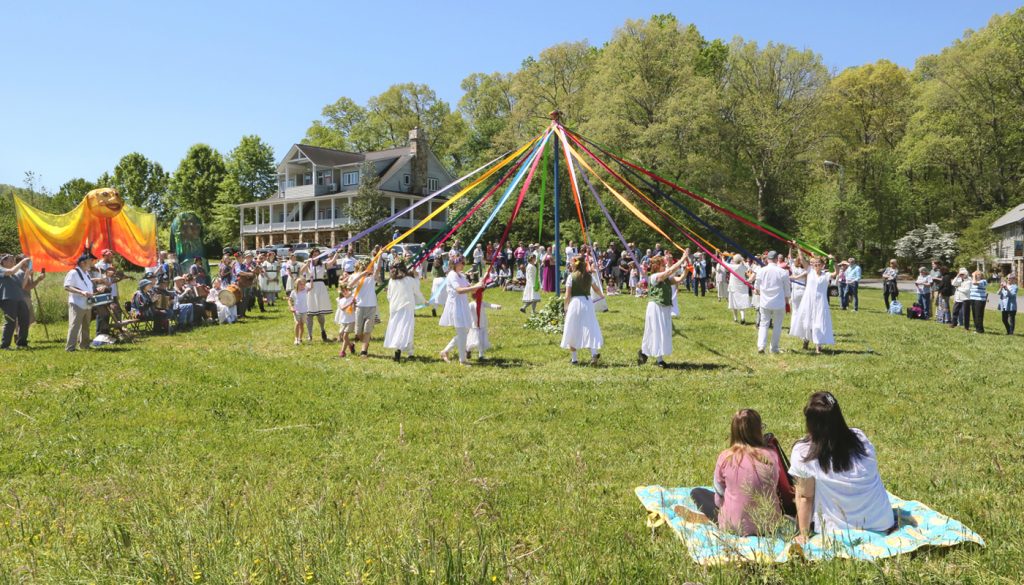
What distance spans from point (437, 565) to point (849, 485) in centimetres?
277

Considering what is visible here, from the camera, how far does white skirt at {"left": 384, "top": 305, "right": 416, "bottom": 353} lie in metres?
10.9

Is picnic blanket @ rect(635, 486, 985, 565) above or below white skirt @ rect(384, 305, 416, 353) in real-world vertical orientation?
below

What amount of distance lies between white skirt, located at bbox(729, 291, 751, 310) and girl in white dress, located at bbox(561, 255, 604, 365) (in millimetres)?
6937

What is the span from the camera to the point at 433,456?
6.02m

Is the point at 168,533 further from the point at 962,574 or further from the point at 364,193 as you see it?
the point at 364,193

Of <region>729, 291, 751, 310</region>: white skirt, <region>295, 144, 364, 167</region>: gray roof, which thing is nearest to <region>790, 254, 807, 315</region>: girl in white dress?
<region>729, 291, 751, 310</region>: white skirt

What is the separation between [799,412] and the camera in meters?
7.57

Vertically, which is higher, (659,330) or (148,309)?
(148,309)

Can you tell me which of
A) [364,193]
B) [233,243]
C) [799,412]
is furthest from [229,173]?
[799,412]

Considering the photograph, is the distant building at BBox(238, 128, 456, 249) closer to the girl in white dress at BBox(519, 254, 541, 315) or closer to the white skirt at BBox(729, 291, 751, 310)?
the girl in white dress at BBox(519, 254, 541, 315)

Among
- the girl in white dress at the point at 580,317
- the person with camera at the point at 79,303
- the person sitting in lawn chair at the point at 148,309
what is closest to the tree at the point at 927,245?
the girl in white dress at the point at 580,317

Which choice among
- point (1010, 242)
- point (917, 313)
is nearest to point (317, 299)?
point (917, 313)

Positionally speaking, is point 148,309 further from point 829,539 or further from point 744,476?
point 829,539

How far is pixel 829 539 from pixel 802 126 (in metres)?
40.1
